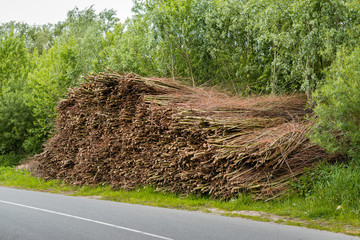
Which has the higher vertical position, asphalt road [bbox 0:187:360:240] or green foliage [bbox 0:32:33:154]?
green foliage [bbox 0:32:33:154]

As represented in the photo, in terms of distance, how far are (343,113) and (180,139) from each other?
5.23 m

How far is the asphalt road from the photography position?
730cm

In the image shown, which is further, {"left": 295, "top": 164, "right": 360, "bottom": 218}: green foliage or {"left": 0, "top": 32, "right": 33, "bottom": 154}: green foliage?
{"left": 0, "top": 32, "right": 33, "bottom": 154}: green foliage

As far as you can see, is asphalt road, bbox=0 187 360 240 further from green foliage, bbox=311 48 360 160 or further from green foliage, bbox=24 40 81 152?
green foliage, bbox=24 40 81 152

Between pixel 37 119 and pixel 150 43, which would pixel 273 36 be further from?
pixel 37 119

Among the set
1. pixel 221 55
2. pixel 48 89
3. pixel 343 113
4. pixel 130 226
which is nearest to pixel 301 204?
pixel 343 113

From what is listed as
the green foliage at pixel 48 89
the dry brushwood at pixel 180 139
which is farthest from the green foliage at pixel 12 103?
the dry brushwood at pixel 180 139

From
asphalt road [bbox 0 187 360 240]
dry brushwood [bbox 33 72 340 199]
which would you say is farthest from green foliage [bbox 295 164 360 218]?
asphalt road [bbox 0 187 360 240]

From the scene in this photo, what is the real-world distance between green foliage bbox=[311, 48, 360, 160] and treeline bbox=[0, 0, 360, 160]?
6 cm

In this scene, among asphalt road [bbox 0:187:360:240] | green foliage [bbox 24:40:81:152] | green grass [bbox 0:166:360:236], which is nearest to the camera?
asphalt road [bbox 0:187:360:240]

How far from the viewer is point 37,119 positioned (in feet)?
94.4

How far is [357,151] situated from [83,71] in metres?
24.8

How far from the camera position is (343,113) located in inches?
370

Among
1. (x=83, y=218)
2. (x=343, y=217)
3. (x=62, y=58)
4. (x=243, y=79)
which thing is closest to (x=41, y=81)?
(x=62, y=58)
